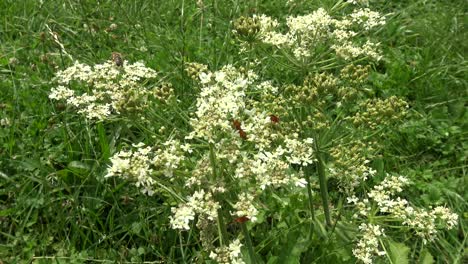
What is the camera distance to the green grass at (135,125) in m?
3.61

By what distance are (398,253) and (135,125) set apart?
1.68 meters

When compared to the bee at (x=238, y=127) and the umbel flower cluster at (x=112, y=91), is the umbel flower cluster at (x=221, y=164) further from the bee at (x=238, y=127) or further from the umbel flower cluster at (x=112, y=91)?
the umbel flower cluster at (x=112, y=91)

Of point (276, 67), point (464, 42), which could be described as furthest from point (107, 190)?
point (464, 42)

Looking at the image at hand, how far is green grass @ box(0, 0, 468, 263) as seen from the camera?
142 inches

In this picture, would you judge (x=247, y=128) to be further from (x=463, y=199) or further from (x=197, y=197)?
(x=463, y=199)

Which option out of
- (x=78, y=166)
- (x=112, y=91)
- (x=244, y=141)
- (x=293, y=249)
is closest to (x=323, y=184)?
(x=293, y=249)

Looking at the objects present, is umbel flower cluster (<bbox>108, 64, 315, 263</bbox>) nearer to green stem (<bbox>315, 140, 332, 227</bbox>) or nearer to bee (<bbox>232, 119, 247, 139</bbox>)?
bee (<bbox>232, 119, 247, 139</bbox>)

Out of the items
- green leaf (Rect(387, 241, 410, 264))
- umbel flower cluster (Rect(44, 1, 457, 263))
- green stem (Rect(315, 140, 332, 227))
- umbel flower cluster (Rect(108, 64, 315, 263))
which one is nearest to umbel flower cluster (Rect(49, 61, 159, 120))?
umbel flower cluster (Rect(44, 1, 457, 263))

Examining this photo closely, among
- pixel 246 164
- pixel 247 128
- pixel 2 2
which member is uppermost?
pixel 2 2

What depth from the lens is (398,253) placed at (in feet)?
10.6

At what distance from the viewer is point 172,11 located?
583cm

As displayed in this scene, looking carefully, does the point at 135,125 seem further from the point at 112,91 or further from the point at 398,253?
the point at 398,253

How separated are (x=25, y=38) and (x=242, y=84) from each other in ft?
11.5

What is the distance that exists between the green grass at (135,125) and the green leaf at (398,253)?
1.18ft
